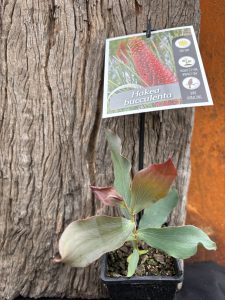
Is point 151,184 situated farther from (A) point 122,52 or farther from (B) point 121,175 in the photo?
(A) point 122,52

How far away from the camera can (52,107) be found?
1443mm

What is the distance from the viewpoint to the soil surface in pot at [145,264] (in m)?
1.37

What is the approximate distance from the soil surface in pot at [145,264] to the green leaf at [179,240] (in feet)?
0.64

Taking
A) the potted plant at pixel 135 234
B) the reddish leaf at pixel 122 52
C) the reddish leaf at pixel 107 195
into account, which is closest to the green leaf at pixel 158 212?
the potted plant at pixel 135 234

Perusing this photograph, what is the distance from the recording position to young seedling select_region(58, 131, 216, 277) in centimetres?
116

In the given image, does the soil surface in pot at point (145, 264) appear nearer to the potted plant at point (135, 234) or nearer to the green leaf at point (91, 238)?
the potted plant at point (135, 234)

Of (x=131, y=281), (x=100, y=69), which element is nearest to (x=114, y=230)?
(x=131, y=281)

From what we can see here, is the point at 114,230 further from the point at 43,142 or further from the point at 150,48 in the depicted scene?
the point at 150,48

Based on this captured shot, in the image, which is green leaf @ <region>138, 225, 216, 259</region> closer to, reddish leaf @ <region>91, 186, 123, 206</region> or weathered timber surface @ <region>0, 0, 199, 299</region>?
reddish leaf @ <region>91, 186, 123, 206</region>

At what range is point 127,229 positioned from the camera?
3.99ft

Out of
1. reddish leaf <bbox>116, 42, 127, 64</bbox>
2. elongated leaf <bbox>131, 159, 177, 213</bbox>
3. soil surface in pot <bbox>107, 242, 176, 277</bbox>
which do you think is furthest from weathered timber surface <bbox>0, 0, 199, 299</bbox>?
elongated leaf <bbox>131, 159, 177, 213</bbox>

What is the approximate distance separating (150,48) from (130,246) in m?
0.69

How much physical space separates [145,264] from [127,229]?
0.83 feet

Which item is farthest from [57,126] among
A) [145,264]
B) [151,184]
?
[145,264]
